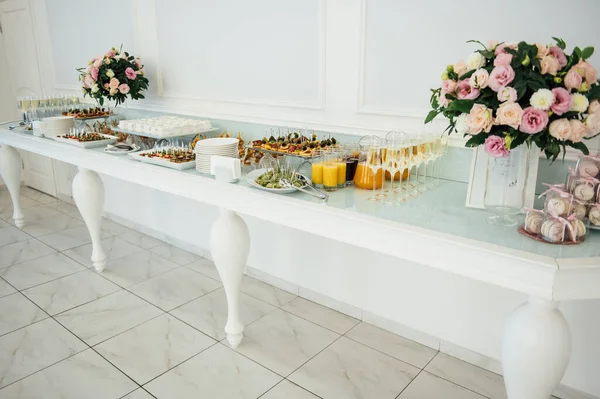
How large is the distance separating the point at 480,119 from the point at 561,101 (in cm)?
22

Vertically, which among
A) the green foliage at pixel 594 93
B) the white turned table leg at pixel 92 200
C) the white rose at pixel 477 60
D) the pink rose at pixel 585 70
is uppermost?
the white rose at pixel 477 60

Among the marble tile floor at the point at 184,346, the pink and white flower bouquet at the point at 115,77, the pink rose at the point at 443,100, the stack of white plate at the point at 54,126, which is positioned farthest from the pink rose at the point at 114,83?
the pink rose at the point at 443,100

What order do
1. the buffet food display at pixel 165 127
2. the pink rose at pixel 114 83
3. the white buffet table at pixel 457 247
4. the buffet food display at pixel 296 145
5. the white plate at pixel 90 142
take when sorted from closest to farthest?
the white buffet table at pixel 457 247 → the buffet food display at pixel 296 145 → the buffet food display at pixel 165 127 → the white plate at pixel 90 142 → the pink rose at pixel 114 83

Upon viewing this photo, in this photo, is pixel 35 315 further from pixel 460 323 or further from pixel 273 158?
pixel 460 323

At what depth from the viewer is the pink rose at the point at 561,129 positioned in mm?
1342

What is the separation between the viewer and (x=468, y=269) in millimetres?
1360

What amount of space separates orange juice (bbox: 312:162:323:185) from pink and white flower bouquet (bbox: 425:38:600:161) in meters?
0.63

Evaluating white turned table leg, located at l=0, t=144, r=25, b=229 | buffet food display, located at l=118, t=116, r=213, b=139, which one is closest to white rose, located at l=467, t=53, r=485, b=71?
buffet food display, located at l=118, t=116, r=213, b=139

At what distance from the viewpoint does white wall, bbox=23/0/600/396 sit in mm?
1826

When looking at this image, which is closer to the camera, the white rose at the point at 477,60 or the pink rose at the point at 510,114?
the pink rose at the point at 510,114

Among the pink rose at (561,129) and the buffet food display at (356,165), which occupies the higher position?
the pink rose at (561,129)

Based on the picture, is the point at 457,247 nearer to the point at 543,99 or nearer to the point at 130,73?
the point at 543,99

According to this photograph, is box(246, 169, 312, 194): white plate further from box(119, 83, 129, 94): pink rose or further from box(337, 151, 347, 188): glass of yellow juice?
box(119, 83, 129, 94): pink rose

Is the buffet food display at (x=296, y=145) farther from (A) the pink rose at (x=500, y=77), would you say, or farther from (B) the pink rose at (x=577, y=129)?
(B) the pink rose at (x=577, y=129)
